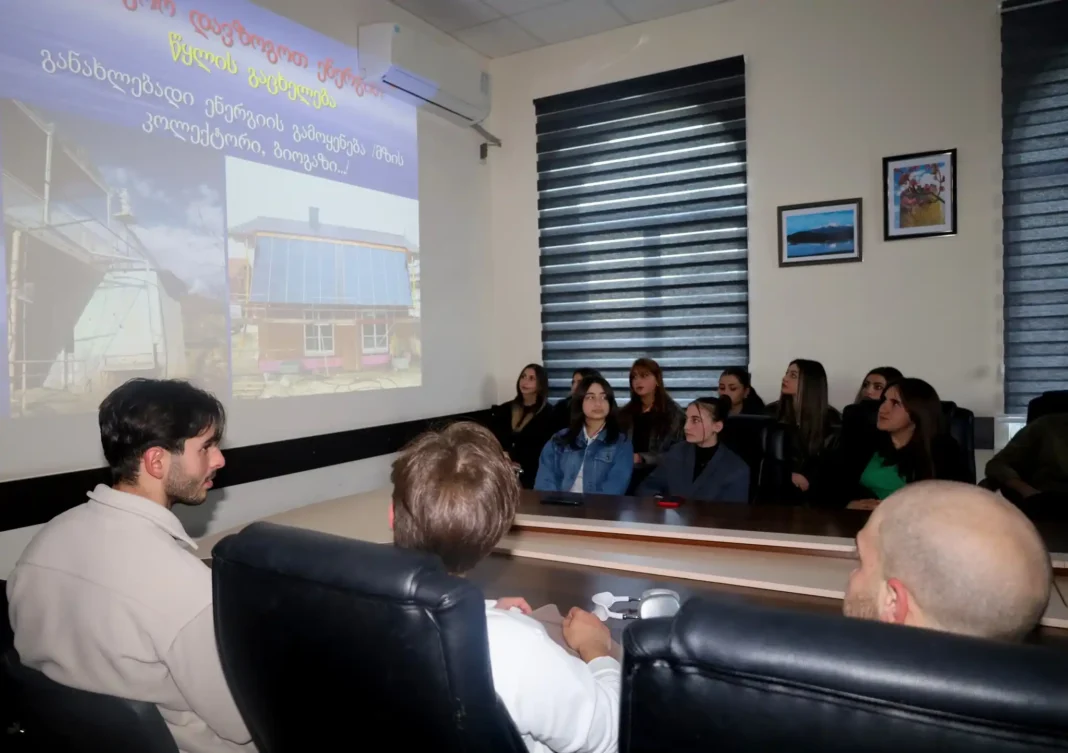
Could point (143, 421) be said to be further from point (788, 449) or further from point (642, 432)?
point (642, 432)

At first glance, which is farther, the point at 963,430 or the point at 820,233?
the point at 820,233

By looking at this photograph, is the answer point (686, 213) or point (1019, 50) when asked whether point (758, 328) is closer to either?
point (686, 213)

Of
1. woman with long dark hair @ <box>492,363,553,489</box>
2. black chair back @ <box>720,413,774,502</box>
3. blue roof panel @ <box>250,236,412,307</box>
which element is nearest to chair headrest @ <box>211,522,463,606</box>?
black chair back @ <box>720,413,774,502</box>

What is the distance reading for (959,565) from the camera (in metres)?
0.81

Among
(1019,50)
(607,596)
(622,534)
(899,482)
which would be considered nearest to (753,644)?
(607,596)

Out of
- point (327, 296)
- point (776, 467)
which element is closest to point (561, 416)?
point (327, 296)

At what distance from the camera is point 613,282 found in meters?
4.82

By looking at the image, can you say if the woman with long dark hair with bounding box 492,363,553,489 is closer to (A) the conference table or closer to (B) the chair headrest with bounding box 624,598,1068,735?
(A) the conference table

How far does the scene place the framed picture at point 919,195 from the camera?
383cm

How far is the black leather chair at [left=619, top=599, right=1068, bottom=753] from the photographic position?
20.2 inches

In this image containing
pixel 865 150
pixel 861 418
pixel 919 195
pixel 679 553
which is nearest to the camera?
pixel 679 553

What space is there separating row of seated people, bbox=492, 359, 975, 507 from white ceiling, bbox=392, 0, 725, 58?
8.19 feet

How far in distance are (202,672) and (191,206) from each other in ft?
8.04

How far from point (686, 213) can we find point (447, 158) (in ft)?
5.52
